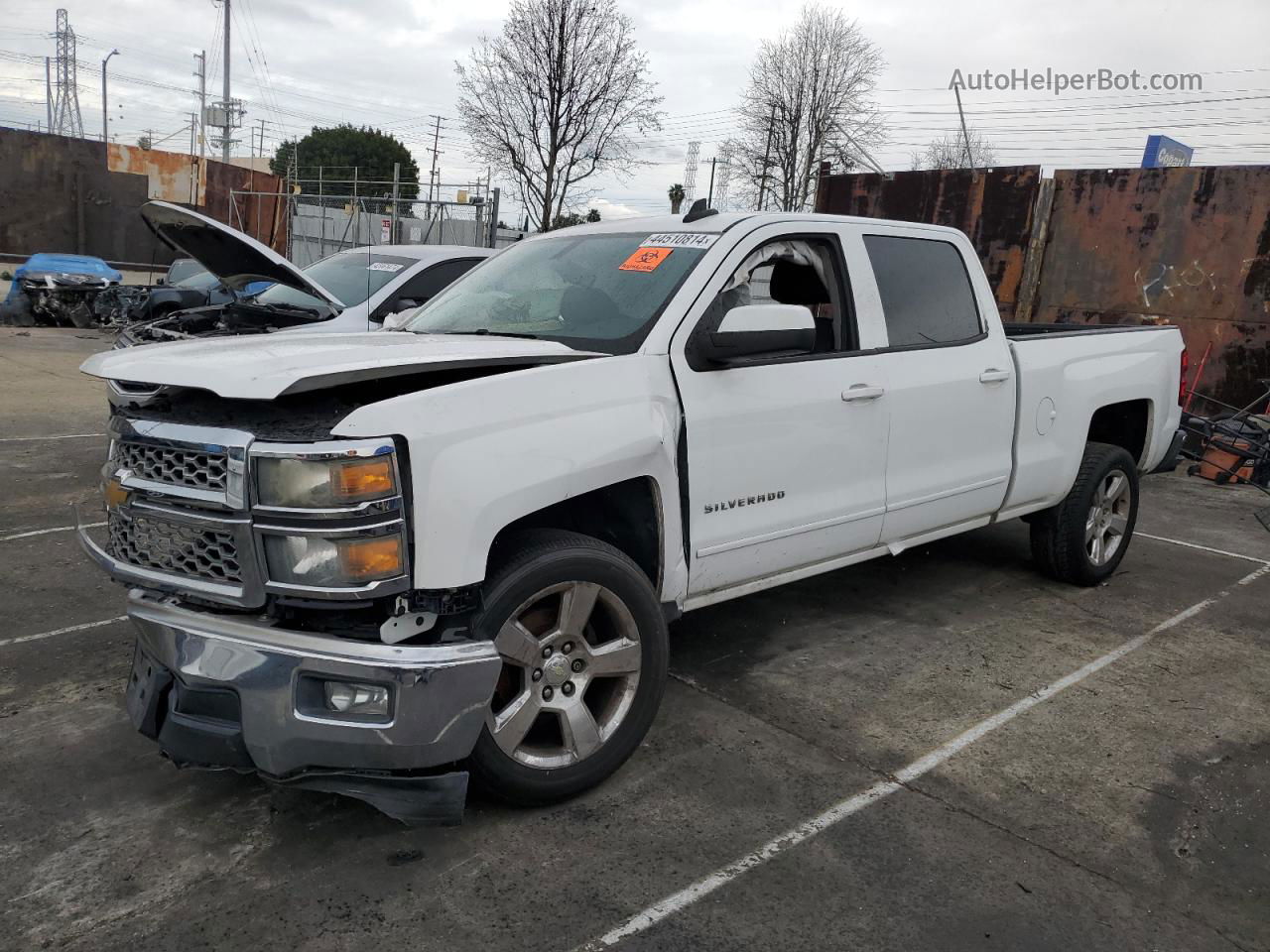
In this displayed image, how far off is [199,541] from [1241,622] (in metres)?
5.10

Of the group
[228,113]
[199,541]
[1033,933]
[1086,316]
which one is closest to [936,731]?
[1033,933]

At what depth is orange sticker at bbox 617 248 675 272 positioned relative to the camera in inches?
147

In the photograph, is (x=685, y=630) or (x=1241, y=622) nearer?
(x=685, y=630)

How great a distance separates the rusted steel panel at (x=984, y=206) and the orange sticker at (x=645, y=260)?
8.76 meters

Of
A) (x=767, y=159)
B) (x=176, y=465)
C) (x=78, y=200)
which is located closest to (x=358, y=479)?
(x=176, y=465)

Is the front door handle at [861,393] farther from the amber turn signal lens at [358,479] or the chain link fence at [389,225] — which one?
the chain link fence at [389,225]

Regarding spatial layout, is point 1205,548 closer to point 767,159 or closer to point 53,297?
point 53,297

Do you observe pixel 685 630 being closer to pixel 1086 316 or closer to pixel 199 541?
pixel 199 541

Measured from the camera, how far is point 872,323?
4.14 metres

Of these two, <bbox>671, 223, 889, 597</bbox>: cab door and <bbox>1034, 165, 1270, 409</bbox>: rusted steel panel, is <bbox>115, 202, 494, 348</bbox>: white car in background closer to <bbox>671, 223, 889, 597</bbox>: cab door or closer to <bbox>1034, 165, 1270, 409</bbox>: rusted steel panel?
<bbox>671, 223, 889, 597</bbox>: cab door

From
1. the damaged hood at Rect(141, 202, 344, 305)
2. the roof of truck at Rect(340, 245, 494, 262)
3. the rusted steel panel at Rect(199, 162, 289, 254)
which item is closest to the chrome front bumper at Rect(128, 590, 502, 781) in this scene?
the damaged hood at Rect(141, 202, 344, 305)

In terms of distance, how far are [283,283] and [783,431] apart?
2.92 m

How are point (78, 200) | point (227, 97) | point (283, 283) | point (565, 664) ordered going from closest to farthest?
point (565, 664), point (283, 283), point (78, 200), point (227, 97)

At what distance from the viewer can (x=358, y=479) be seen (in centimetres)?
250
